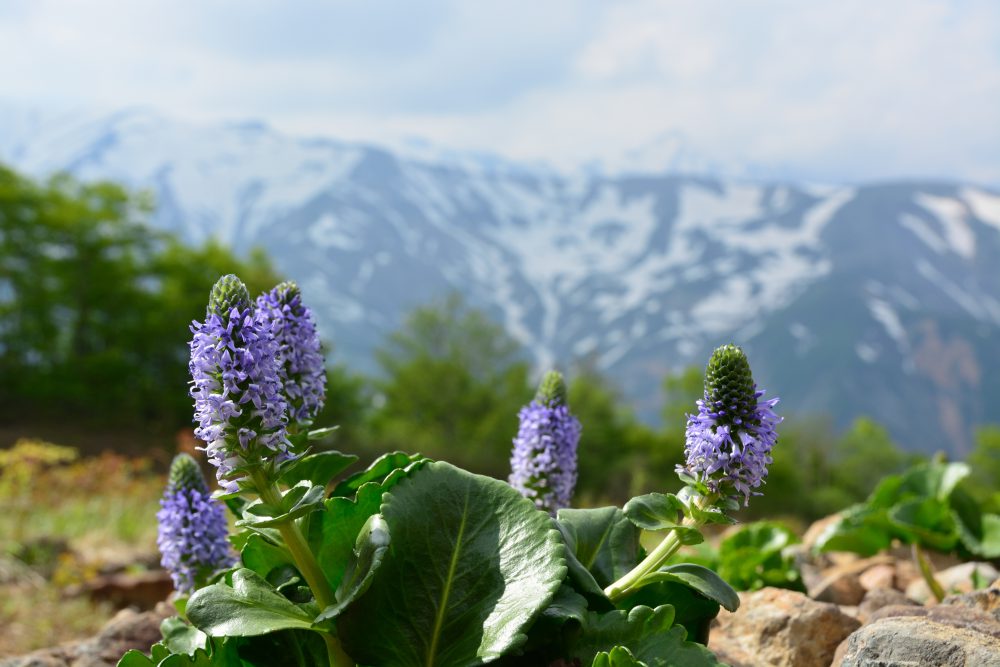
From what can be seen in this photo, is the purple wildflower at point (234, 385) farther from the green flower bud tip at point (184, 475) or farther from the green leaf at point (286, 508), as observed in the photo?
the green flower bud tip at point (184, 475)

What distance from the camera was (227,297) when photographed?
2.86 meters

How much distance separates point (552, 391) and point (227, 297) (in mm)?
1893

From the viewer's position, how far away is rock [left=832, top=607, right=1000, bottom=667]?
2865mm

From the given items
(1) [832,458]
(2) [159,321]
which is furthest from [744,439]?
(1) [832,458]

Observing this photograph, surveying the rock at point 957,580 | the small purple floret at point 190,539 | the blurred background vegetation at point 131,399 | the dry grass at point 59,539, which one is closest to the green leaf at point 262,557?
the small purple floret at point 190,539

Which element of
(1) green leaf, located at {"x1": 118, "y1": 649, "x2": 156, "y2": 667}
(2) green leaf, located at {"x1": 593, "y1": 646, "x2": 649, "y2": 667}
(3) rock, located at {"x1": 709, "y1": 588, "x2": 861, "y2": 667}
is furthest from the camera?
(3) rock, located at {"x1": 709, "y1": 588, "x2": 861, "y2": 667}

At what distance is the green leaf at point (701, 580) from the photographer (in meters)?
3.04

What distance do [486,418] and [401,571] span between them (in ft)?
174

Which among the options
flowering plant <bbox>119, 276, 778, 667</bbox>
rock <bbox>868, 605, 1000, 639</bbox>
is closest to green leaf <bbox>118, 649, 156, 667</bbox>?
flowering plant <bbox>119, 276, 778, 667</bbox>

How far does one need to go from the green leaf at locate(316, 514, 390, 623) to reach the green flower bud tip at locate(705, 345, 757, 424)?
116cm

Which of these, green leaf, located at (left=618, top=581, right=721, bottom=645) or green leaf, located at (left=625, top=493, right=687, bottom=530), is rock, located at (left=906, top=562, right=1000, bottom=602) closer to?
green leaf, located at (left=618, top=581, right=721, bottom=645)

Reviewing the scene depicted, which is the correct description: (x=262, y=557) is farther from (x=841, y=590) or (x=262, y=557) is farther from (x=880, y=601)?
(x=841, y=590)

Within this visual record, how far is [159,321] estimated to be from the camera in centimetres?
4078

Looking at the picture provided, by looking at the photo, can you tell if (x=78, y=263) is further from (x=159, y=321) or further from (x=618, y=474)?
(x=618, y=474)
